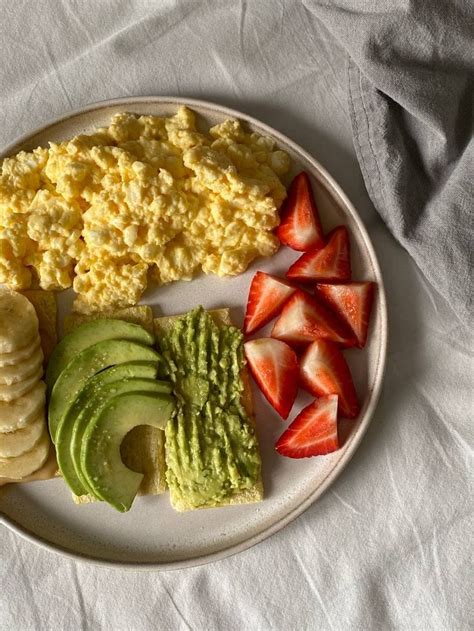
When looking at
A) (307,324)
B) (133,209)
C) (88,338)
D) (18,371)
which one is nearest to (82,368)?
(88,338)

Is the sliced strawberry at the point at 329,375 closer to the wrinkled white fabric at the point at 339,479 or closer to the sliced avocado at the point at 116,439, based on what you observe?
the wrinkled white fabric at the point at 339,479

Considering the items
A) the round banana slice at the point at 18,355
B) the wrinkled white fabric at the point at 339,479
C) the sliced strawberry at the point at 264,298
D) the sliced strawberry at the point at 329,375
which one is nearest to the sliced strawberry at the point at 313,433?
the sliced strawberry at the point at 329,375

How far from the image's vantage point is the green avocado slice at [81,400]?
2.74m

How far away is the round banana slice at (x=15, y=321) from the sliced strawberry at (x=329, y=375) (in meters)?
1.04

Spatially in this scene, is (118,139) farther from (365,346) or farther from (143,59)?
(365,346)

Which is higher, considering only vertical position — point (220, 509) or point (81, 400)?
point (81, 400)

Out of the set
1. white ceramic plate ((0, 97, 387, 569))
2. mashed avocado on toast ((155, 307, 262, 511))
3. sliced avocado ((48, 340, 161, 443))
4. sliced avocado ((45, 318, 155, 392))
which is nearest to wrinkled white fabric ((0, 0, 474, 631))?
A: white ceramic plate ((0, 97, 387, 569))

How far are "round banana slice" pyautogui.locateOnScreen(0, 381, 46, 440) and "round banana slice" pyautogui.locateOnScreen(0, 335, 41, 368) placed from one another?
130 millimetres

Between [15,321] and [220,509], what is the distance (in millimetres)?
1057

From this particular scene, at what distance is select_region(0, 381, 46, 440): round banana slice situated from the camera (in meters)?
2.71

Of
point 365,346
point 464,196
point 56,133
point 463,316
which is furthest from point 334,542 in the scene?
point 56,133

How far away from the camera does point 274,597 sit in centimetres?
291

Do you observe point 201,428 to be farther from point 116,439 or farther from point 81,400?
point 81,400

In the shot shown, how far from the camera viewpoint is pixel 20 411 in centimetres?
273
